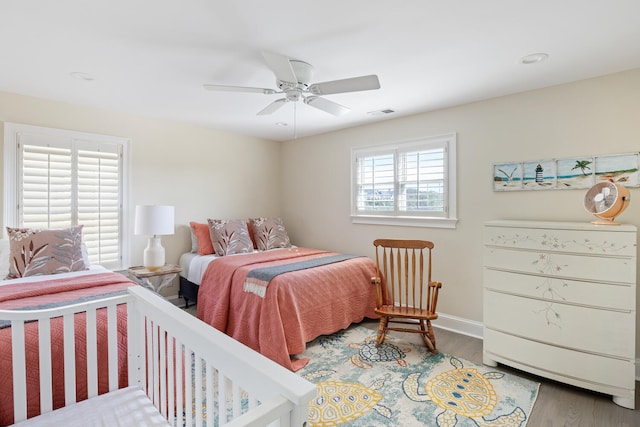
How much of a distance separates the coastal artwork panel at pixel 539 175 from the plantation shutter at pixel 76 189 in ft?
13.6

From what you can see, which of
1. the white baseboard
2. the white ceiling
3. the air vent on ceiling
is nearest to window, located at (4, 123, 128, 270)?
the white ceiling

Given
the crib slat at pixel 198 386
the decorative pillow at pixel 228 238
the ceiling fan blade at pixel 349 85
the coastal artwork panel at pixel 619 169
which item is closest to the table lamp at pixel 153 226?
the decorative pillow at pixel 228 238

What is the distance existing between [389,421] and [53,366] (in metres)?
1.80

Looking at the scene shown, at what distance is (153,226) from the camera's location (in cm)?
332

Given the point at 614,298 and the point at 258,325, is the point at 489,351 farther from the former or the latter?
the point at 258,325

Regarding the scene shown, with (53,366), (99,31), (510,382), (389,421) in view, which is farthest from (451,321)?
(99,31)

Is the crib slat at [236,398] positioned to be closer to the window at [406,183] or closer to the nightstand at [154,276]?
the nightstand at [154,276]

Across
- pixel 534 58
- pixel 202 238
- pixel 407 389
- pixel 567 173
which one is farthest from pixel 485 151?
pixel 202 238

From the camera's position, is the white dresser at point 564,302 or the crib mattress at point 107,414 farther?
the white dresser at point 564,302

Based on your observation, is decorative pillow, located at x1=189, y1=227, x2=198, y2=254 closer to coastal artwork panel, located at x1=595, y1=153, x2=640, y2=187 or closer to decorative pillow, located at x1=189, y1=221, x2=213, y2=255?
decorative pillow, located at x1=189, y1=221, x2=213, y2=255

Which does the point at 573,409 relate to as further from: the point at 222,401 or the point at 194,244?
the point at 194,244

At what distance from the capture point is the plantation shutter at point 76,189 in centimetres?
303

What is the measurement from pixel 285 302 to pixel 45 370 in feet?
5.17

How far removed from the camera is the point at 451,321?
3332mm
